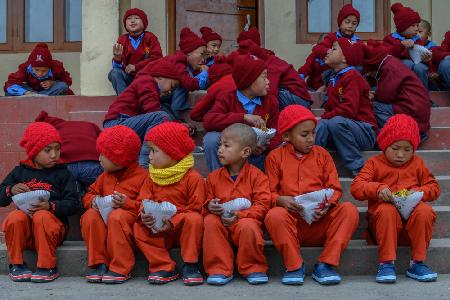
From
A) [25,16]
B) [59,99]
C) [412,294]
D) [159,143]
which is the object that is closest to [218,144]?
[159,143]

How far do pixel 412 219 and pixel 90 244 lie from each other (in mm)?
1990

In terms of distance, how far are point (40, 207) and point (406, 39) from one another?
13.7 ft

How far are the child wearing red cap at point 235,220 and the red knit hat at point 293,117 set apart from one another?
0.26 m

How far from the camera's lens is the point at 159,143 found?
15.1 feet

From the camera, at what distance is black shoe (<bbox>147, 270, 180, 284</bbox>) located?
4.36 meters

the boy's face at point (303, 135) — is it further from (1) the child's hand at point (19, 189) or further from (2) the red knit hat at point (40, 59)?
(2) the red knit hat at point (40, 59)

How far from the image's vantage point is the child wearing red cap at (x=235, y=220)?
14.2ft

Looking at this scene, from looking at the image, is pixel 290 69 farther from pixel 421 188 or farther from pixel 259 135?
pixel 421 188

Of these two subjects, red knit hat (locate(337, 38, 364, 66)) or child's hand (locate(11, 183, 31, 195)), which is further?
red knit hat (locate(337, 38, 364, 66))

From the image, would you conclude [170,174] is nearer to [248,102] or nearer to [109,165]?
[109,165]

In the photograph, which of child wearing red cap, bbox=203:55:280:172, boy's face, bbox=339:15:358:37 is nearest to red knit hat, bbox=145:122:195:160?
child wearing red cap, bbox=203:55:280:172

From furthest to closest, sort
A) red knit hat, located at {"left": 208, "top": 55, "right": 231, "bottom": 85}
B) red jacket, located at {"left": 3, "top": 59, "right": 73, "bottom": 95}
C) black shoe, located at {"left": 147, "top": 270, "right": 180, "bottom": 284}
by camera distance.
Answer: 1. red jacket, located at {"left": 3, "top": 59, "right": 73, "bottom": 95}
2. red knit hat, located at {"left": 208, "top": 55, "right": 231, "bottom": 85}
3. black shoe, located at {"left": 147, "top": 270, "right": 180, "bottom": 284}

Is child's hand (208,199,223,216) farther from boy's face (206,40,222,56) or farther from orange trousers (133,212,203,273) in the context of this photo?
boy's face (206,40,222,56)

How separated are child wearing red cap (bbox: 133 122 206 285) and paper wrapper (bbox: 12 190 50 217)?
0.63 meters
